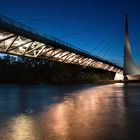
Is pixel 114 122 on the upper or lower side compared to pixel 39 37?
lower

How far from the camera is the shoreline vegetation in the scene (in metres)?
121

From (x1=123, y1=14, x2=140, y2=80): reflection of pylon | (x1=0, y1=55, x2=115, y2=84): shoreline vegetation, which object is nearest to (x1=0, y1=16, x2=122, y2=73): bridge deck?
(x1=123, y1=14, x2=140, y2=80): reflection of pylon

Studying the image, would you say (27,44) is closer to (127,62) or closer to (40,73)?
(127,62)

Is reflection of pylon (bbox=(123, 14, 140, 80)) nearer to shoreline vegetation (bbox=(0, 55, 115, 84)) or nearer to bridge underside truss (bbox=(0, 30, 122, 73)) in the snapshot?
shoreline vegetation (bbox=(0, 55, 115, 84))

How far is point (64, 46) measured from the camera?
5250cm

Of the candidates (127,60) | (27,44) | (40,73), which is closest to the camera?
(27,44)

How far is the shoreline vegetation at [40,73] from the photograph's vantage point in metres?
121

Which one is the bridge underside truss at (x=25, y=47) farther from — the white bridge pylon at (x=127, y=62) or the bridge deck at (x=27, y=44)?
the white bridge pylon at (x=127, y=62)

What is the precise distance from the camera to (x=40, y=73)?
4882 inches

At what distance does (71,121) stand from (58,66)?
109 meters

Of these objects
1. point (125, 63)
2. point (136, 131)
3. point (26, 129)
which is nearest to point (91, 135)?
point (136, 131)

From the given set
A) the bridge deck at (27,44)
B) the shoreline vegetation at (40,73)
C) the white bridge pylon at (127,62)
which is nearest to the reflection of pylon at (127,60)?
the white bridge pylon at (127,62)

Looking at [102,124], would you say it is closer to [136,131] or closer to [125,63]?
[136,131]

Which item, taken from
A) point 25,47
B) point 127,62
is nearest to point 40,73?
point 127,62
